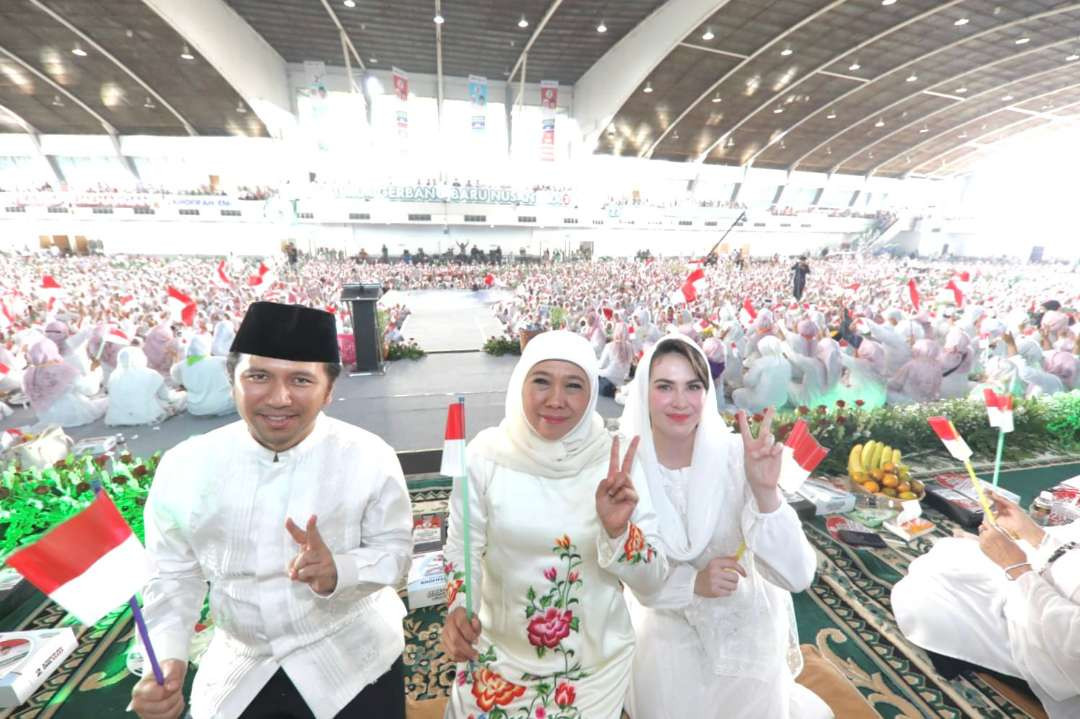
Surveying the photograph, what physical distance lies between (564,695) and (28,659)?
7.69 feet

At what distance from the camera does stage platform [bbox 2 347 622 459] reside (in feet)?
15.3

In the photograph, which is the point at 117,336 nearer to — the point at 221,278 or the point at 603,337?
the point at 221,278

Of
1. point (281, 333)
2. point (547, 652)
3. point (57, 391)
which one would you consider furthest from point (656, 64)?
point (547, 652)

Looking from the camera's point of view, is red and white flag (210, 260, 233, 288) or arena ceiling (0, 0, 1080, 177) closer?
red and white flag (210, 260, 233, 288)

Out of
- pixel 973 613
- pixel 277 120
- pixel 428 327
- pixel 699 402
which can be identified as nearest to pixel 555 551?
pixel 699 402

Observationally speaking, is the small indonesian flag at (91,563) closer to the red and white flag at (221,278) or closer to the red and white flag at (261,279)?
the red and white flag at (261,279)

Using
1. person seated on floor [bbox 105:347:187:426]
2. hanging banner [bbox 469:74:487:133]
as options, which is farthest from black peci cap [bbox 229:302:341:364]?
hanging banner [bbox 469:74:487:133]

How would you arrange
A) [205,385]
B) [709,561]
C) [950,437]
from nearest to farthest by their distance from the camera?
[709,561] → [950,437] → [205,385]

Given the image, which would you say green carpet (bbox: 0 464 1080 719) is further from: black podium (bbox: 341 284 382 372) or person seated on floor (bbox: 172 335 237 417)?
black podium (bbox: 341 284 382 372)

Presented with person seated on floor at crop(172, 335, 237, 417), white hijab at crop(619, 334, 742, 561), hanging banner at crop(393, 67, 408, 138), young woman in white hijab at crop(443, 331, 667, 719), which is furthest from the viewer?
hanging banner at crop(393, 67, 408, 138)

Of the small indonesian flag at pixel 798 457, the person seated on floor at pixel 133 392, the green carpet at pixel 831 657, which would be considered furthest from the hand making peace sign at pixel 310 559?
the person seated on floor at pixel 133 392

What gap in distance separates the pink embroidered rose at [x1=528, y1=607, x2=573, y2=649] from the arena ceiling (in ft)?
55.4

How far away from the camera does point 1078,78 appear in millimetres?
18891

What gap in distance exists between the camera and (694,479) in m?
1.57
